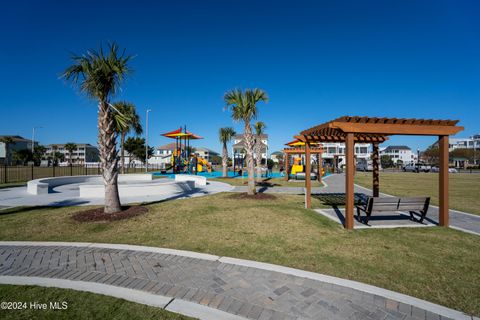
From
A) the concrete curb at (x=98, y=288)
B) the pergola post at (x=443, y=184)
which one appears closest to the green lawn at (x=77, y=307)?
the concrete curb at (x=98, y=288)

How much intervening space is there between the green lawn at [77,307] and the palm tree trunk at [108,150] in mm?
4623

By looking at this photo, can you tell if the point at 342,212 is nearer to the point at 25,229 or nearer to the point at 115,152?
the point at 115,152

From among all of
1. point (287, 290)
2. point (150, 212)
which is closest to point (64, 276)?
point (287, 290)

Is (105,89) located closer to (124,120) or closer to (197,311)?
(124,120)

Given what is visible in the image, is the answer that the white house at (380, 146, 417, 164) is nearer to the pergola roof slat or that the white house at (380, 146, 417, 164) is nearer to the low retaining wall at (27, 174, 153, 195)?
the low retaining wall at (27, 174, 153, 195)

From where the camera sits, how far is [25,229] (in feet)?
21.2

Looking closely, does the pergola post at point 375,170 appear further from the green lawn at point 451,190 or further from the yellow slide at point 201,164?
the yellow slide at point 201,164

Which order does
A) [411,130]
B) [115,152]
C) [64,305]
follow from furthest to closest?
[115,152], [411,130], [64,305]

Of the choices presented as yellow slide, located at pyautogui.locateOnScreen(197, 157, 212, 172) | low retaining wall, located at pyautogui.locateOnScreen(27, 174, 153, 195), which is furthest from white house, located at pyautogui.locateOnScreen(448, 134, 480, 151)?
low retaining wall, located at pyautogui.locateOnScreen(27, 174, 153, 195)

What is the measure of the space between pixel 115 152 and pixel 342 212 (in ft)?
27.9

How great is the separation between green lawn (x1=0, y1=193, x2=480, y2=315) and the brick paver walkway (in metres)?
0.60

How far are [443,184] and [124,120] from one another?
34.4ft

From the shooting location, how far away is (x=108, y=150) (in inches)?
303

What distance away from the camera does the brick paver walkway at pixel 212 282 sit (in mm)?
3008
